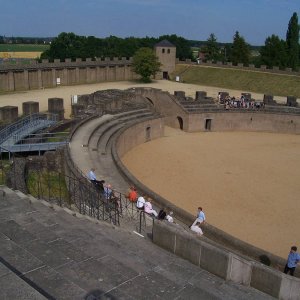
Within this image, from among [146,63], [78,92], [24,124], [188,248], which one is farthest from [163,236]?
[146,63]

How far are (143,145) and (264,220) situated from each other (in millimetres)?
14796

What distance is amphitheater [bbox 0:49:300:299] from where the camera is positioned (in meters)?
8.87

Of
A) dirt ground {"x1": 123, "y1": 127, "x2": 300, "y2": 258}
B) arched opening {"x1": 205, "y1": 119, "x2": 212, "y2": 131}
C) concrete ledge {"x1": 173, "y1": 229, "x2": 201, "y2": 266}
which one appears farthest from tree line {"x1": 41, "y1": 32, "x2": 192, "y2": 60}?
concrete ledge {"x1": 173, "y1": 229, "x2": 201, "y2": 266}

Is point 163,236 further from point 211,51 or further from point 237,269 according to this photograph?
point 211,51

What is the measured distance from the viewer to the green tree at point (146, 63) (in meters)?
59.3

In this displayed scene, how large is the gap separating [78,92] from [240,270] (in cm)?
4490

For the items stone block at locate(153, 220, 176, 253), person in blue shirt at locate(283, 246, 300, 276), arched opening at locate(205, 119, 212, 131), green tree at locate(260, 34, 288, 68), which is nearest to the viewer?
stone block at locate(153, 220, 176, 253)

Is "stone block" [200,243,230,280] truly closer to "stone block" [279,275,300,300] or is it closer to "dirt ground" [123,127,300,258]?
"stone block" [279,275,300,300]

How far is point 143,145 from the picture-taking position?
31.8 meters

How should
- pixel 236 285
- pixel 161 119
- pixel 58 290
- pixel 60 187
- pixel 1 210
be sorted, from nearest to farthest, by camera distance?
1. pixel 58 290
2. pixel 236 285
3. pixel 1 210
4. pixel 60 187
5. pixel 161 119

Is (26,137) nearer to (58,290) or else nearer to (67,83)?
(58,290)

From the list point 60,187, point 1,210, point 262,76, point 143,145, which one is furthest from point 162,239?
point 262,76

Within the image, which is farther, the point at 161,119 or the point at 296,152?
the point at 161,119

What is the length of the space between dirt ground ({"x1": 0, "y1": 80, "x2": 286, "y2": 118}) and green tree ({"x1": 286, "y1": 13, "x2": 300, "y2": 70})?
1704 centimetres
